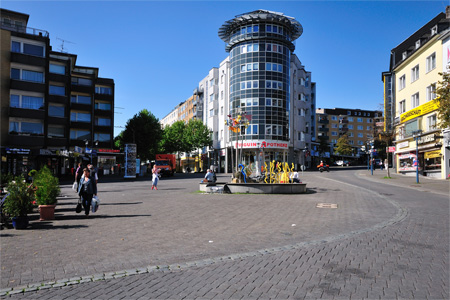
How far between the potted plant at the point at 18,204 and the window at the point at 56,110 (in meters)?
36.9

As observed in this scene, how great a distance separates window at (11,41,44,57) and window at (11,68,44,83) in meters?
Result: 2.04

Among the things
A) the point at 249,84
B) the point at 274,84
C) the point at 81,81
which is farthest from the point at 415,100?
the point at 81,81

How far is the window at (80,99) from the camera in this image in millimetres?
51188

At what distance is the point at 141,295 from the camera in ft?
14.7

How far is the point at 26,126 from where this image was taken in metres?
38.1

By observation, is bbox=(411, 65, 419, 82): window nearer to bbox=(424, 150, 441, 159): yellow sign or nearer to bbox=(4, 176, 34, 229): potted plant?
bbox=(424, 150, 441, 159): yellow sign

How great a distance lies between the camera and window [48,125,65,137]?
42.7m

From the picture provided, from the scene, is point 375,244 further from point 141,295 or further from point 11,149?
point 11,149

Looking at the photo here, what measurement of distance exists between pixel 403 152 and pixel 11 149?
4242 cm

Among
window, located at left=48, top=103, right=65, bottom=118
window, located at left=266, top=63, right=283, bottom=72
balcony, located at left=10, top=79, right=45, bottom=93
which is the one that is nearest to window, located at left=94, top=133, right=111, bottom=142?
window, located at left=48, top=103, right=65, bottom=118

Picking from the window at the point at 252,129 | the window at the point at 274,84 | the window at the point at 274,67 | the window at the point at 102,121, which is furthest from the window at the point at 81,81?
the window at the point at 274,67

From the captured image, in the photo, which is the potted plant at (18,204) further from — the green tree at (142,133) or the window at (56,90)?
the green tree at (142,133)

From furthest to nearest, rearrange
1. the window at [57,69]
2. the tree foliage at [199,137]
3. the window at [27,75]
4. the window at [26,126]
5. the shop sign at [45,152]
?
1. the tree foliage at [199,137]
2. the window at [57,69]
3. the shop sign at [45,152]
4. the window at [27,75]
5. the window at [26,126]

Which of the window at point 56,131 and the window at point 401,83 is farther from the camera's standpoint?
the window at point 56,131
